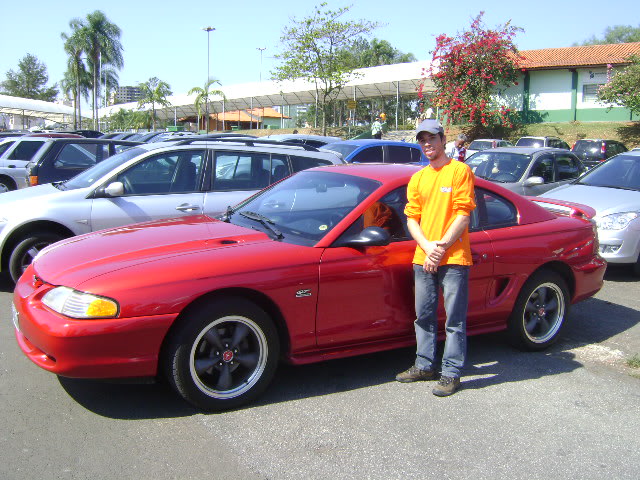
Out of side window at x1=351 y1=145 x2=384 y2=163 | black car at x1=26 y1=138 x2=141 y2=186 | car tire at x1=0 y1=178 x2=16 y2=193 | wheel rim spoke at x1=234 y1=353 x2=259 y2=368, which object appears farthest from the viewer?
car tire at x1=0 y1=178 x2=16 y2=193

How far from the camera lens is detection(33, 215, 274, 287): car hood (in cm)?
373

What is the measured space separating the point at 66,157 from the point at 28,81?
284 feet

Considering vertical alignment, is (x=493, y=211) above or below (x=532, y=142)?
below

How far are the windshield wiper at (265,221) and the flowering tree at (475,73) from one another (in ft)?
87.2

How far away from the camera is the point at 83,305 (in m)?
3.45

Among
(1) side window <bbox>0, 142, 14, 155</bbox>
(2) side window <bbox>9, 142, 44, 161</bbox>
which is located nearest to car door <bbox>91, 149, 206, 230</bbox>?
(2) side window <bbox>9, 142, 44, 161</bbox>

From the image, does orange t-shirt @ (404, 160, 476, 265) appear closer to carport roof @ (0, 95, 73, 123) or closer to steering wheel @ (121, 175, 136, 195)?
steering wheel @ (121, 175, 136, 195)

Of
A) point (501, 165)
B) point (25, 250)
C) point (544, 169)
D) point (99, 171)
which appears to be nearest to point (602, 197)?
point (544, 169)

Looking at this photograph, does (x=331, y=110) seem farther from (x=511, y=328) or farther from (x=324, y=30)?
(x=511, y=328)

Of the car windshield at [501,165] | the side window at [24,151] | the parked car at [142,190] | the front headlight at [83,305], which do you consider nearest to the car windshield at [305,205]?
the front headlight at [83,305]

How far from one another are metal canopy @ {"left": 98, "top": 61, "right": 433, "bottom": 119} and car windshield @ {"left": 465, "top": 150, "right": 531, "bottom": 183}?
21644 millimetres

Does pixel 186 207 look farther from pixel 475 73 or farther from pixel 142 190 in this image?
pixel 475 73

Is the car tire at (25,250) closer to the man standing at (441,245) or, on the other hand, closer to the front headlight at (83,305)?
the front headlight at (83,305)

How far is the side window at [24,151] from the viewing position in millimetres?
14727
